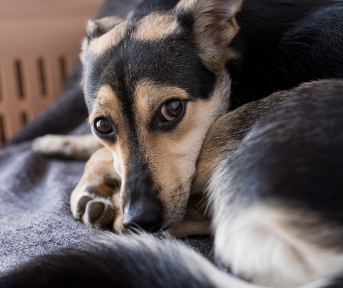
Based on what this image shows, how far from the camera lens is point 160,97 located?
3.66 feet

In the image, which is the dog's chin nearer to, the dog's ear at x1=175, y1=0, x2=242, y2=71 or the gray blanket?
the gray blanket

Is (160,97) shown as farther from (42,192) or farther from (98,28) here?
(42,192)

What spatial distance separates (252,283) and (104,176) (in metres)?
0.73

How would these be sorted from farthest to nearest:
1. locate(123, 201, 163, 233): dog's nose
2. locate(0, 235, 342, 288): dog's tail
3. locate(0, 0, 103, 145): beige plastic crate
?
1. locate(0, 0, 103, 145): beige plastic crate
2. locate(123, 201, 163, 233): dog's nose
3. locate(0, 235, 342, 288): dog's tail

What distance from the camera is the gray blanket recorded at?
3.49ft

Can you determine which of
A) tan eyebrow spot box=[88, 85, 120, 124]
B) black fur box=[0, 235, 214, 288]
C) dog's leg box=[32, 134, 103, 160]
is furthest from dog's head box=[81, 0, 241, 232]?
dog's leg box=[32, 134, 103, 160]

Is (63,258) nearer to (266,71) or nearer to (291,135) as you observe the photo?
(291,135)

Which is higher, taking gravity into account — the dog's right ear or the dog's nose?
the dog's right ear

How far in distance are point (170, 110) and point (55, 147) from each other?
1.07 metres

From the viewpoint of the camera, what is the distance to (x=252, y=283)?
0.73m

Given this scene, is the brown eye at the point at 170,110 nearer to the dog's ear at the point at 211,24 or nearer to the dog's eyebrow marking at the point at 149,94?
the dog's eyebrow marking at the point at 149,94

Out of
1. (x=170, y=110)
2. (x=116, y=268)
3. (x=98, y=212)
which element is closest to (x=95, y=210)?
(x=98, y=212)

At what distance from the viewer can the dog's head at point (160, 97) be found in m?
1.04

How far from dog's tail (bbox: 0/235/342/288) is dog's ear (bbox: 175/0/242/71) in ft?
2.34
